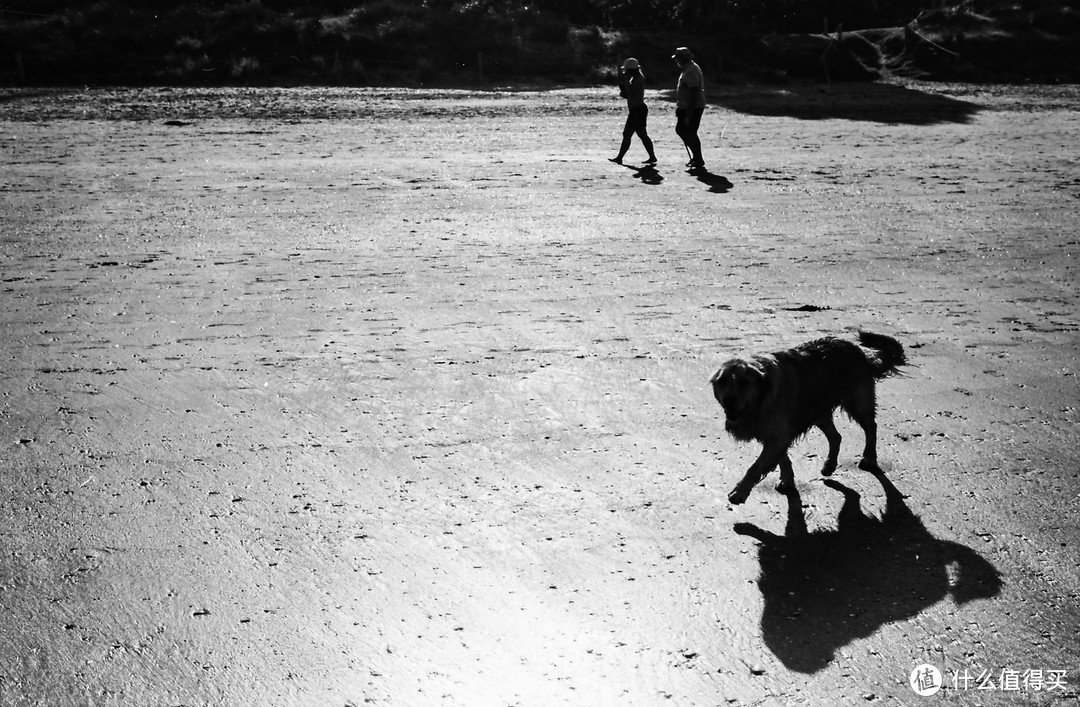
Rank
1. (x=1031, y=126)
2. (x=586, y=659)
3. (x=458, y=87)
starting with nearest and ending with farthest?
1. (x=586, y=659)
2. (x=1031, y=126)
3. (x=458, y=87)

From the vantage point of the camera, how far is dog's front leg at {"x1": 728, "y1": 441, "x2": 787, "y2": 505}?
6.27 m

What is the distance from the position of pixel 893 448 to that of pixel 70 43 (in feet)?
92.5

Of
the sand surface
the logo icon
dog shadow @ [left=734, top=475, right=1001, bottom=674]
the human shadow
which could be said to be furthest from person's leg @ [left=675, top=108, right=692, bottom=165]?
the logo icon

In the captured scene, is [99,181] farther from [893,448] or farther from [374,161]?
[893,448]

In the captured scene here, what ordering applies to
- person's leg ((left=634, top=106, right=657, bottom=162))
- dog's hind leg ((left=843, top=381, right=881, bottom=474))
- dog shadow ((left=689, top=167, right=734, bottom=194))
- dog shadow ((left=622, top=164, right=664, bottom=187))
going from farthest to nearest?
person's leg ((left=634, top=106, right=657, bottom=162)), dog shadow ((left=622, top=164, right=664, bottom=187)), dog shadow ((left=689, top=167, right=734, bottom=194)), dog's hind leg ((left=843, top=381, right=881, bottom=474))

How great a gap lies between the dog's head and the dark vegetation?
2297 cm

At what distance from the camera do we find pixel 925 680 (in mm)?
4957

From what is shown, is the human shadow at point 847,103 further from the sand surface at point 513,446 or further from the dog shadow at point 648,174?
the sand surface at point 513,446

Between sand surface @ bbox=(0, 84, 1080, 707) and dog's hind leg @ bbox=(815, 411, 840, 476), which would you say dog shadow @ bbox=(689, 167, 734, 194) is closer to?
sand surface @ bbox=(0, 84, 1080, 707)

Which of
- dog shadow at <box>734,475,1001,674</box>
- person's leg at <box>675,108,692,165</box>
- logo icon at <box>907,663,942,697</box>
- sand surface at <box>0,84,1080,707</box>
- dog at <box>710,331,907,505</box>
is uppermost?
dog at <box>710,331,907,505</box>

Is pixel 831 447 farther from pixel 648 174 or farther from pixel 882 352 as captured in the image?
pixel 648 174

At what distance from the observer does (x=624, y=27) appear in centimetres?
3497

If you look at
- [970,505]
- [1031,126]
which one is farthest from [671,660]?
[1031,126]
